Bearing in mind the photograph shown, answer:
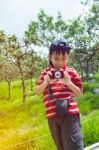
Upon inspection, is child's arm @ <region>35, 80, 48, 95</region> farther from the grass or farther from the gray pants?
the grass

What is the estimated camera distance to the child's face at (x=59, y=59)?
215cm

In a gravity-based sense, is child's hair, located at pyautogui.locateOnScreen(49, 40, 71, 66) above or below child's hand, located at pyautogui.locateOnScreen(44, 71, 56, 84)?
above

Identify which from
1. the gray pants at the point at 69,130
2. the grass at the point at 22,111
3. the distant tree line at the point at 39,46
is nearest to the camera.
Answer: the gray pants at the point at 69,130

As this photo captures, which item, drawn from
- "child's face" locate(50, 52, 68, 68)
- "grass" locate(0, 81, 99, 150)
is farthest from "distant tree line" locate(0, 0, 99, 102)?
"child's face" locate(50, 52, 68, 68)

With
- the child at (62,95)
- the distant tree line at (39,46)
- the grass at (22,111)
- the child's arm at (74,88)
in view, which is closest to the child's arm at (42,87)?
the child at (62,95)

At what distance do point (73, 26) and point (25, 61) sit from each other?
99.3 inches

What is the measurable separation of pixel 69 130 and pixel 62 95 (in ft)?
0.56

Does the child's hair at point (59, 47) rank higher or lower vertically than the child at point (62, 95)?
higher

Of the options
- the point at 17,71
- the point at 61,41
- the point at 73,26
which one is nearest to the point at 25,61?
the point at 17,71

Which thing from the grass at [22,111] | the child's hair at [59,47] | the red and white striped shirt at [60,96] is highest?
the child's hair at [59,47]

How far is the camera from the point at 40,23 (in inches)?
742

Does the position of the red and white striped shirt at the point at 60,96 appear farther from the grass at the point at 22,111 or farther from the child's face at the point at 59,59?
the grass at the point at 22,111

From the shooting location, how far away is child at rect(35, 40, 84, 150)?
6.82 ft

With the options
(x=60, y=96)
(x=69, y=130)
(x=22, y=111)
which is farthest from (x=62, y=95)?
(x=22, y=111)
